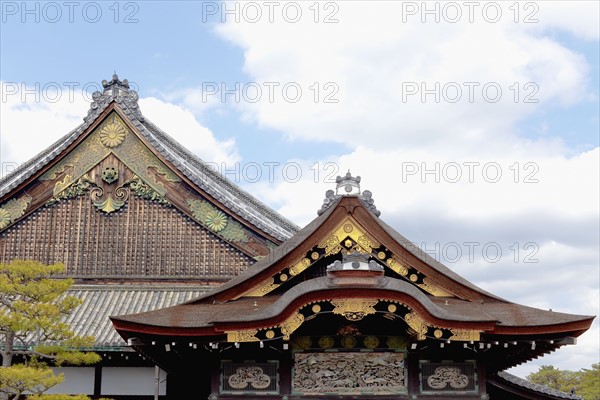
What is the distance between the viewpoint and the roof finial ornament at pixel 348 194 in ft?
40.0

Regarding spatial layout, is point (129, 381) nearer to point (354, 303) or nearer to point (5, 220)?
point (5, 220)

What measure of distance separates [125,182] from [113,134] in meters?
1.41

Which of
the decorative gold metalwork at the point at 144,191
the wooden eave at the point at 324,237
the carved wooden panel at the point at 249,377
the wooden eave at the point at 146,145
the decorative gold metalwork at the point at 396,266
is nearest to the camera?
the wooden eave at the point at 324,237

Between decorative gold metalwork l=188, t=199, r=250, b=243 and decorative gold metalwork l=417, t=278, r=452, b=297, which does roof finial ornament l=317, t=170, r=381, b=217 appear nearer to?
decorative gold metalwork l=417, t=278, r=452, b=297

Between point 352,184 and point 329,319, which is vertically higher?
point 352,184

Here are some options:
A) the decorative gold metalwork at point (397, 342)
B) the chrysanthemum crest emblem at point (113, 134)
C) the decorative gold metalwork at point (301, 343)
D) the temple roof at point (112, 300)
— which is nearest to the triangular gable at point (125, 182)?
the chrysanthemum crest emblem at point (113, 134)

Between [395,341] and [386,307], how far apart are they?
3.03ft

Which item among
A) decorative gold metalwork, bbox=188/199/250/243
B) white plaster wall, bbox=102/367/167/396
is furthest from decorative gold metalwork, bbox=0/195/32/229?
white plaster wall, bbox=102/367/167/396

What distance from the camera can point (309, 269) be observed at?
1258 centimetres

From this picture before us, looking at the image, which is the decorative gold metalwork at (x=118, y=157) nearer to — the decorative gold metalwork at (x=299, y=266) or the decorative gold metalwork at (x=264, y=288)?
the decorative gold metalwork at (x=264, y=288)

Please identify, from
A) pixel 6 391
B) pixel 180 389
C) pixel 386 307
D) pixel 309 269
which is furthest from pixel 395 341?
pixel 6 391

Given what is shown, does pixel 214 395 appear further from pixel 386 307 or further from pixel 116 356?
pixel 116 356

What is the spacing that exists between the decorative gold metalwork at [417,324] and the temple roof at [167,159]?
736cm

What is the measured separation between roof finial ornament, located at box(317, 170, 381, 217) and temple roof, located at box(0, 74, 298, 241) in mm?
5667
